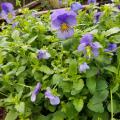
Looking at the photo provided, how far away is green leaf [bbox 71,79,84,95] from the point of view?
1920mm

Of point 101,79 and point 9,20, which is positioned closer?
point 101,79

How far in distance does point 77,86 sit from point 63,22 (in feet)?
→ 1.12

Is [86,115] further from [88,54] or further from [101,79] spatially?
[88,54]

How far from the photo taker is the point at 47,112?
7.23 feet

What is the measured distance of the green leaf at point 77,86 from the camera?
192 cm

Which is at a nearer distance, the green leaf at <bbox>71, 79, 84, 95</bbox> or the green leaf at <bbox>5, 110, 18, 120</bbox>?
the green leaf at <bbox>71, 79, 84, 95</bbox>

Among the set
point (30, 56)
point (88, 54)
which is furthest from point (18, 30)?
point (88, 54)

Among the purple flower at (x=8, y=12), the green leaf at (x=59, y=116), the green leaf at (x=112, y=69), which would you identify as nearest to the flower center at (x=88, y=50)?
the green leaf at (x=112, y=69)

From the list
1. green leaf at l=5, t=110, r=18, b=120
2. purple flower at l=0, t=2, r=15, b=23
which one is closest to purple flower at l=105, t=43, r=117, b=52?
green leaf at l=5, t=110, r=18, b=120

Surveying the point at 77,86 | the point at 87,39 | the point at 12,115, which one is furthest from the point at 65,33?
the point at 12,115

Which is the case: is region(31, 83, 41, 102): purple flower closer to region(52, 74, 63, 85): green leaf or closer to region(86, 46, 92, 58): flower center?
region(52, 74, 63, 85): green leaf

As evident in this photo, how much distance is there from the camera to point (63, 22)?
2012 mm

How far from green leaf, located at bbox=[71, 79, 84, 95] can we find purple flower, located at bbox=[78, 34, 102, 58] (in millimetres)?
143

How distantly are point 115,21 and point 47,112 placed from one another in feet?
2.09
